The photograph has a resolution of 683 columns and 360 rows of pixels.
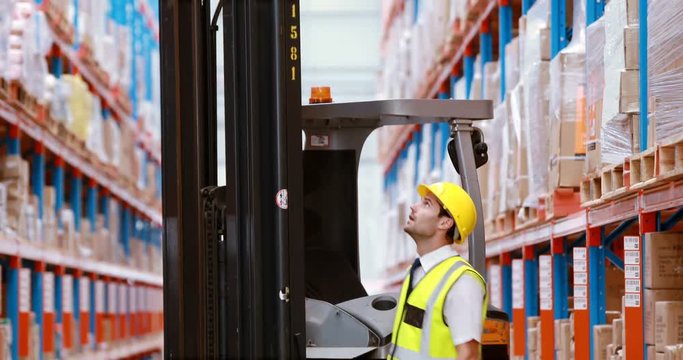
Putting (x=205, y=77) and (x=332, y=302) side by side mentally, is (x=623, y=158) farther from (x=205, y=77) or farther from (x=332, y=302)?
(x=205, y=77)

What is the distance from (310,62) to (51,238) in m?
14.1

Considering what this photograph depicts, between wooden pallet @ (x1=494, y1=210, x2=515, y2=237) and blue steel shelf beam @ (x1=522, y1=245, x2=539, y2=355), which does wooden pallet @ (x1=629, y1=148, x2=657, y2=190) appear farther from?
blue steel shelf beam @ (x1=522, y1=245, x2=539, y2=355)

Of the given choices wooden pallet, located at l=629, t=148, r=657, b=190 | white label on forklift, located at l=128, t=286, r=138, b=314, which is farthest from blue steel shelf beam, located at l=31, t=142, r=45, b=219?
white label on forklift, located at l=128, t=286, r=138, b=314

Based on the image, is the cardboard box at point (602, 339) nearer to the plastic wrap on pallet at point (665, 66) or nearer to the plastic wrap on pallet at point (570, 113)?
the plastic wrap on pallet at point (570, 113)

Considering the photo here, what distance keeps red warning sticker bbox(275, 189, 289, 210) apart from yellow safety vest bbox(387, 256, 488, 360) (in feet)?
1.87

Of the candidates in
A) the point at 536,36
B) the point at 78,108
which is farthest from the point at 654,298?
the point at 78,108

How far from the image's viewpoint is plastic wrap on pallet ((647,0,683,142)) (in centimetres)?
529

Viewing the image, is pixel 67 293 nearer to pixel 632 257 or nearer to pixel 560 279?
pixel 560 279

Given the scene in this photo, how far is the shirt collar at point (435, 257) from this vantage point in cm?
458

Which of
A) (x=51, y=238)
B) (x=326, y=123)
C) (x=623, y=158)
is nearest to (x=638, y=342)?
(x=623, y=158)

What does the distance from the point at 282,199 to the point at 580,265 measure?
310 centimetres

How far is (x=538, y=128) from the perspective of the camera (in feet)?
24.9

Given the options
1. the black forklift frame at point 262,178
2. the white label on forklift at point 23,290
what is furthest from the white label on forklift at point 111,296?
the black forklift frame at point 262,178

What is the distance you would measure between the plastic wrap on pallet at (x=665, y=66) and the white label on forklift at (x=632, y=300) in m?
0.87
